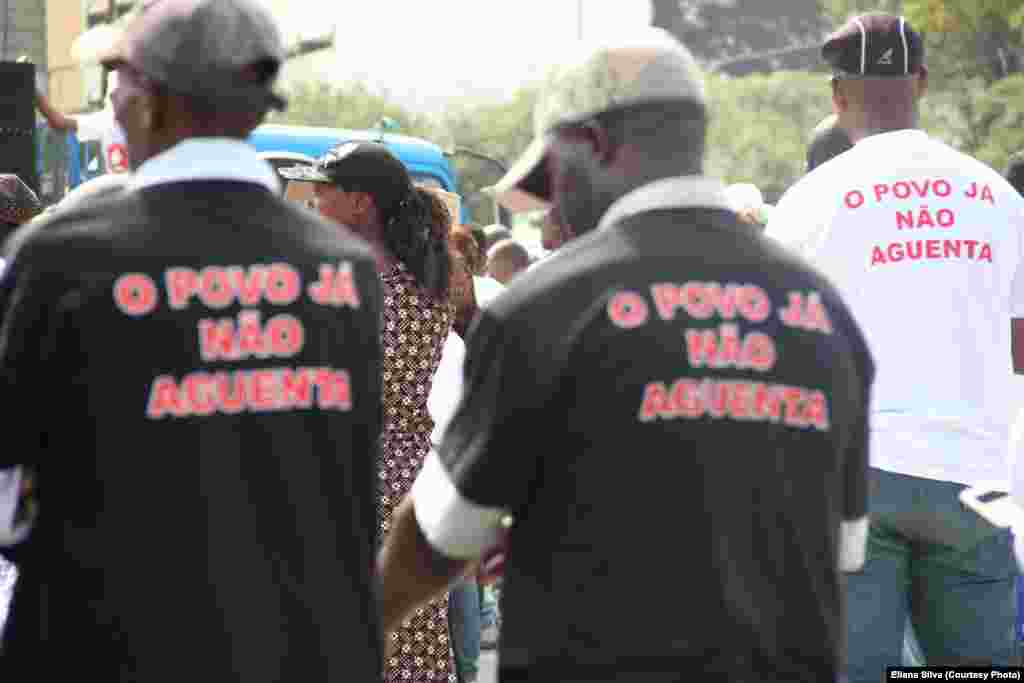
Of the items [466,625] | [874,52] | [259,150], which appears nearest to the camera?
[874,52]

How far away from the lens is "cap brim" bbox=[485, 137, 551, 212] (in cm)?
362

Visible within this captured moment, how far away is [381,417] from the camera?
361 cm

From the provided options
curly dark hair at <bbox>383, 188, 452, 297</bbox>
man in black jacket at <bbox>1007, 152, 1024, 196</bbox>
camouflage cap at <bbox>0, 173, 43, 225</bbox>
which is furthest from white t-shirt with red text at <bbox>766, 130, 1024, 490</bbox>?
man in black jacket at <bbox>1007, 152, 1024, 196</bbox>

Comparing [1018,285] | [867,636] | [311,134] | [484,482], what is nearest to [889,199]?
[1018,285]

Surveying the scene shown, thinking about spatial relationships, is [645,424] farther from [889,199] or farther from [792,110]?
[792,110]

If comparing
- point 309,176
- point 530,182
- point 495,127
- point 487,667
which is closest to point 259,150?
point 487,667

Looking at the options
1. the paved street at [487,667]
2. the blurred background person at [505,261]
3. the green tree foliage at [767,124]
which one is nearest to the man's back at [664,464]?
the paved street at [487,667]

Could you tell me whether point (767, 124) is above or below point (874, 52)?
below

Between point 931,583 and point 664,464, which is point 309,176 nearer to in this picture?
point 931,583

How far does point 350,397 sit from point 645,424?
452 mm

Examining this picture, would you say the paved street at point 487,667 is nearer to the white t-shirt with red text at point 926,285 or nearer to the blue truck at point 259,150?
the blue truck at point 259,150

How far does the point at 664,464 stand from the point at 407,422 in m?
3.19

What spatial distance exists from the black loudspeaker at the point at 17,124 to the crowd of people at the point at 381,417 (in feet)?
25.1

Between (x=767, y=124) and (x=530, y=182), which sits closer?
→ (x=530, y=182)
